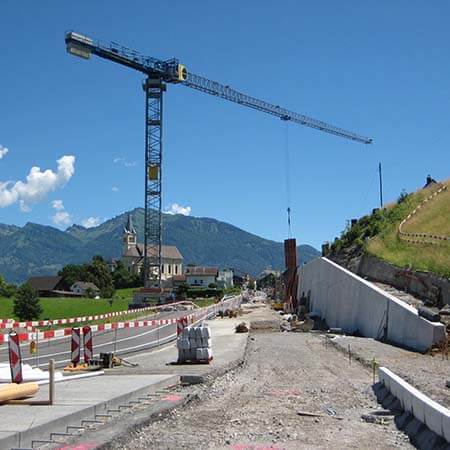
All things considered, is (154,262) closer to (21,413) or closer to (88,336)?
(88,336)

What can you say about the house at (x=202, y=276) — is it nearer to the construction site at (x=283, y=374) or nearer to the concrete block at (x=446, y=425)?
the construction site at (x=283, y=374)

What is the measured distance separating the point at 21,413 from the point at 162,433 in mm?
2237

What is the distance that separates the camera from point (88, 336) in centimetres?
1823

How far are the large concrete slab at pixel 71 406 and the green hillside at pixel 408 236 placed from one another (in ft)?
62.6

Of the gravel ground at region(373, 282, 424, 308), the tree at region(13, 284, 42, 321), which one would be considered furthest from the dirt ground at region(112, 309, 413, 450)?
the tree at region(13, 284, 42, 321)

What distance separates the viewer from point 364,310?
30703 millimetres

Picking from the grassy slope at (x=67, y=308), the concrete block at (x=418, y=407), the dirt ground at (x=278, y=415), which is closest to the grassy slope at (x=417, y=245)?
the dirt ground at (x=278, y=415)

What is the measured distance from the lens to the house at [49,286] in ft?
558

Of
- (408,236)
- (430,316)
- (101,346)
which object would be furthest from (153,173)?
(430,316)

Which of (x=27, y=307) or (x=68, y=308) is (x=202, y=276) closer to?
(x=68, y=308)

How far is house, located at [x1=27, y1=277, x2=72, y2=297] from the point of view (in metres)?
170

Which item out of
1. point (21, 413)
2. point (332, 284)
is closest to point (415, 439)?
point (21, 413)

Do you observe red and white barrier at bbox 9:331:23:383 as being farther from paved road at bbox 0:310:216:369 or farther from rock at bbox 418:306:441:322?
rock at bbox 418:306:441:322

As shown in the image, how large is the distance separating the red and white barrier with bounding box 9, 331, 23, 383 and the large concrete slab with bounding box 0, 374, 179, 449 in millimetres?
563
